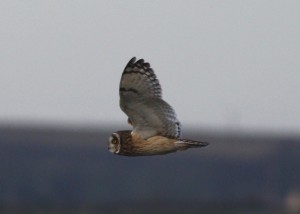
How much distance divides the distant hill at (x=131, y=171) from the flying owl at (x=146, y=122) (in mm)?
60235

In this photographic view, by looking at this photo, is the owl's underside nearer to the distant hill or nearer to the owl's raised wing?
the owl's raised wing

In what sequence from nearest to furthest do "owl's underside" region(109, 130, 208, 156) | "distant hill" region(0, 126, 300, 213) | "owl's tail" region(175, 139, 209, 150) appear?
"owl's tail" region(175, 139, 209, 150) → "owl's underside" region(109, 130, 208, 156) → "distant hill" region(0, 126, 300, 213)

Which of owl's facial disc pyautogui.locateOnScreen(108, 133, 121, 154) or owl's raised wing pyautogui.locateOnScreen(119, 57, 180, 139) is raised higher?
owl's raised wing pyautogui.locateOnScreen(119, 57, 180, 139)

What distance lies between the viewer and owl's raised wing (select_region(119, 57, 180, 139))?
11211 millimetres

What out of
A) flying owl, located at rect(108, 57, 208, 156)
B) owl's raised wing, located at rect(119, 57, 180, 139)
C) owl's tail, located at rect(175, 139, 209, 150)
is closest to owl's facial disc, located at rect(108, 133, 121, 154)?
Answer: flying owl, located at rect(108, 57, 208, 156)

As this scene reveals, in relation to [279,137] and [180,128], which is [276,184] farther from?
[180,128]

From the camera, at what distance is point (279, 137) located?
8419 centimetres

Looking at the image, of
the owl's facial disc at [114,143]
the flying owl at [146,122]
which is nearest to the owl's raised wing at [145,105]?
the flying owl at [146,122]

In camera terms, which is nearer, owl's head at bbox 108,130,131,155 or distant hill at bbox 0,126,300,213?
owl's head at bbox 108,130,131,155

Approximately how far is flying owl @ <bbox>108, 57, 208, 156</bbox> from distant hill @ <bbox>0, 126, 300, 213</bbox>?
198ft

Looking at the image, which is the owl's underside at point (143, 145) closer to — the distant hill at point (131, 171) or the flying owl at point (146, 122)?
the flying owl at point (146, 122)

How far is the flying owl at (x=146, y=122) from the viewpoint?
11.2 meters

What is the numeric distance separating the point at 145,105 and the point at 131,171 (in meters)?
66.6

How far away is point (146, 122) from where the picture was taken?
37.2ft
